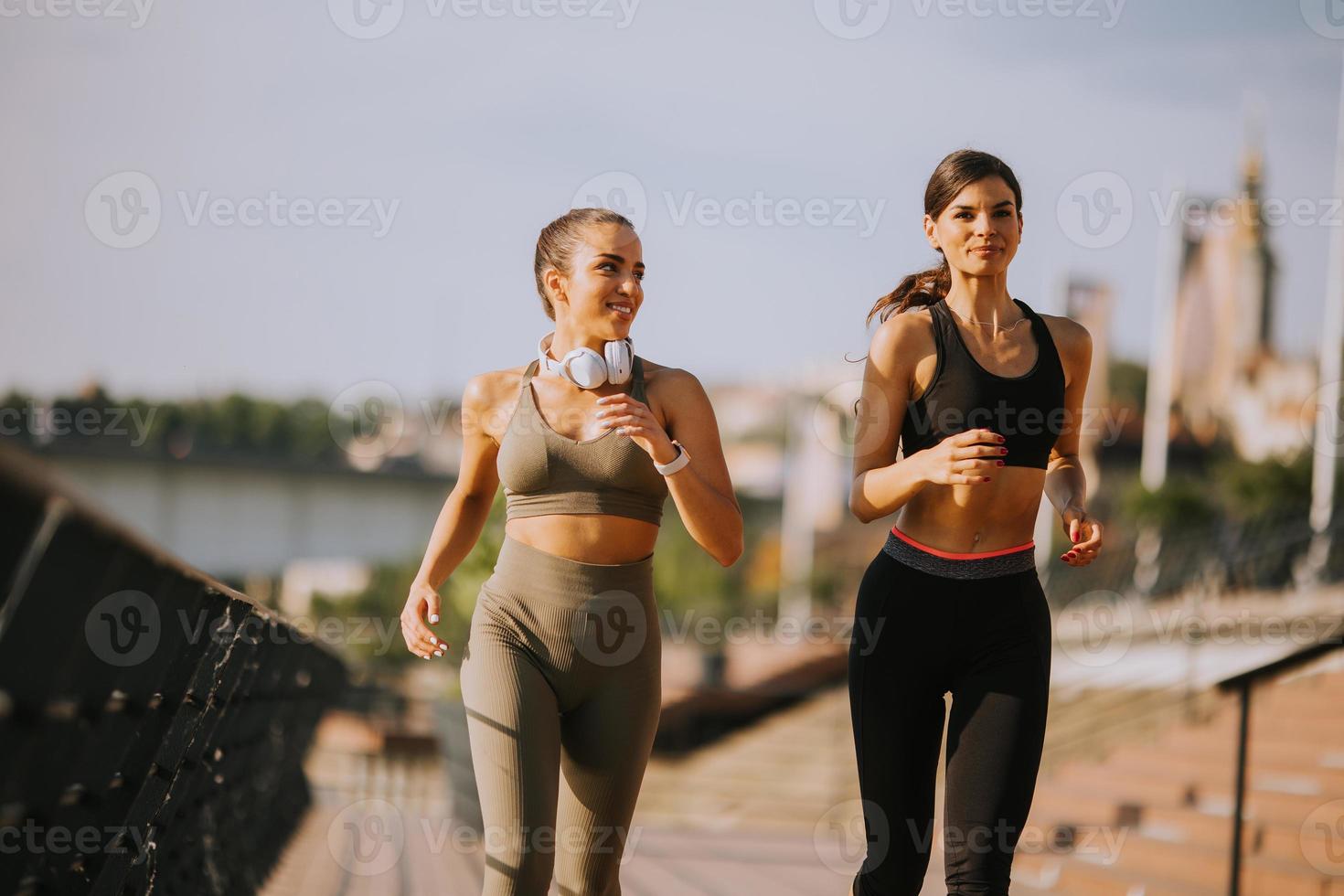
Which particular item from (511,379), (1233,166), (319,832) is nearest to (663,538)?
(1233,166)

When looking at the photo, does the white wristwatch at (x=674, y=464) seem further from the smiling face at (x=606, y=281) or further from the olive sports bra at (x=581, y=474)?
the smiling face at (x=606, y=281)

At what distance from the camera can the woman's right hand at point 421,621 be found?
3.06 metres

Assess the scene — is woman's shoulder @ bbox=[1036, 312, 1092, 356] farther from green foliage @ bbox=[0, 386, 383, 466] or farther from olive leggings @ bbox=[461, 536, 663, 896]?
green foliage @ bbox=[0, 386, 383, 466]

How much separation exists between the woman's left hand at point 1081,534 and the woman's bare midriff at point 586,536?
3.19ft

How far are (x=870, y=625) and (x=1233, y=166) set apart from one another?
95.5ft

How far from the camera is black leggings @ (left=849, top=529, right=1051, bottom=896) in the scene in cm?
289

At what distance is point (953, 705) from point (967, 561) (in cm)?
35

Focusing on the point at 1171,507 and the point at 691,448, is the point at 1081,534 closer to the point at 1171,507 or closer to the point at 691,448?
the point at 691,448

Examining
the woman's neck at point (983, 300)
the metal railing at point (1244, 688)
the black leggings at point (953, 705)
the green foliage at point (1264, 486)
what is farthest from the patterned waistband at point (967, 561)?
the green foliage at point (1264, 486)

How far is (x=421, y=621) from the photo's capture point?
10.3 ft

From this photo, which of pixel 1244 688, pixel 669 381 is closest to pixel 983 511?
pixel 669 381

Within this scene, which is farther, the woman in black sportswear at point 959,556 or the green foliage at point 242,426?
the green foliage at point 242,426

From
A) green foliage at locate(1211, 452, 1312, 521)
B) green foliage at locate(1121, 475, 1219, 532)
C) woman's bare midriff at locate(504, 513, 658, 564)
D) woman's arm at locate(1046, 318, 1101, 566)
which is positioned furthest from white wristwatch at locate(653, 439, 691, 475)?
green foliage at locate(1211, 452, 1312, 521)

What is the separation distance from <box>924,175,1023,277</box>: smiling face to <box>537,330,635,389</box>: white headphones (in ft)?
2.64
